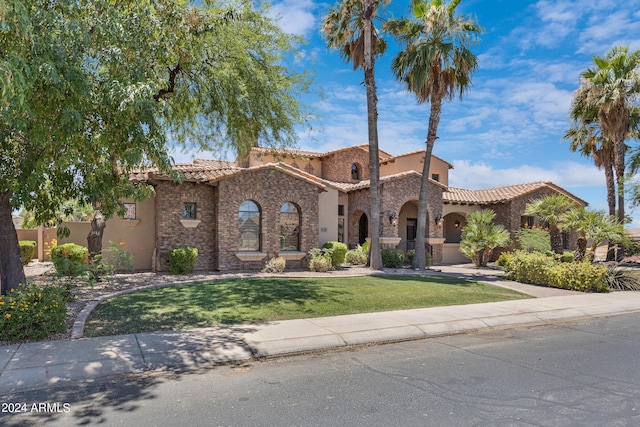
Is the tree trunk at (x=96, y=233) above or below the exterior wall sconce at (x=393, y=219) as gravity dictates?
below

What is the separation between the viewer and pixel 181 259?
16.3 m

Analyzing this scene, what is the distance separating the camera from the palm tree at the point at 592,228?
16.9m

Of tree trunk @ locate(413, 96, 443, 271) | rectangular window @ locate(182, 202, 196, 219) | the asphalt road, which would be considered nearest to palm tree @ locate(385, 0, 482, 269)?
tree trunk @ locate(413, 96, 443, 271)

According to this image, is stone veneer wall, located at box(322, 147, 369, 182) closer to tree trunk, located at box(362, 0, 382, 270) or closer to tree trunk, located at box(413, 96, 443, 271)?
tree trunk, located at box(413, 96, 443, 271)

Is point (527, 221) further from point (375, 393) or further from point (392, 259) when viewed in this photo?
point (375, 393)

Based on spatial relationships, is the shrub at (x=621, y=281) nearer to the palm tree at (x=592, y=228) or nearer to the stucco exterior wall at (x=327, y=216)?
the palm tree at (x=592, y=228)

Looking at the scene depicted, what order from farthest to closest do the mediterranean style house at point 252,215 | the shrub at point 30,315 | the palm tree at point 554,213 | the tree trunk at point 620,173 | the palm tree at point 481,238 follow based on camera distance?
1. the tree trunk at point 620,173
2. the palm tree at point 481,238
3. the palm tree at point 554,213
4. the mediterranean style house at point 252,215
5. the shrub at point 30,315

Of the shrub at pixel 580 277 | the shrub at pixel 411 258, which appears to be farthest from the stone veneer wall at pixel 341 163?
the shrub at pixel 580 277

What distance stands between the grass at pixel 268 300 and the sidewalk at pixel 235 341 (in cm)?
59

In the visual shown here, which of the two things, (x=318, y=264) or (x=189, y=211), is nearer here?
(x=189, y=211)

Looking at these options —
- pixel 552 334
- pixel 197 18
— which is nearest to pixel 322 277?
pixel 552 334

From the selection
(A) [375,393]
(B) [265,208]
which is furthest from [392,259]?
Answer: (A) [375,393]

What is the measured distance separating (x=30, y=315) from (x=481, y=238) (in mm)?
19830

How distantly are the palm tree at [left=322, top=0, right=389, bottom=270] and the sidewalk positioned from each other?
7847 millimetres
